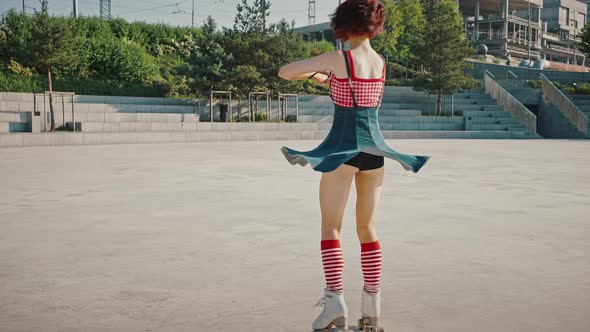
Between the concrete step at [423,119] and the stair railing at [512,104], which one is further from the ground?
the stair railing at [512,104]

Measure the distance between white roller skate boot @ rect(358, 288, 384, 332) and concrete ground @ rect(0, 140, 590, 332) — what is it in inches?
6.8

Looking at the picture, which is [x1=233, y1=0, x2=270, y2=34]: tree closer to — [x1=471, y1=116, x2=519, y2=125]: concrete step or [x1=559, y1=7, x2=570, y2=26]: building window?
[x1=471, y1=116, x2=519, y2=125]: concrete step

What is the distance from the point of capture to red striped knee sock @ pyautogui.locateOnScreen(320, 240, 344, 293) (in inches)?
124

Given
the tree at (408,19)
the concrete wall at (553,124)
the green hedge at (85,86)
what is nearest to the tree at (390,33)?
the tree at (408,19)

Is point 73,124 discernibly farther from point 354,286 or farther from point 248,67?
point 354,286

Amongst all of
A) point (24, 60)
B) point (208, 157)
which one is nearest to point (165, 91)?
point (24, 60)

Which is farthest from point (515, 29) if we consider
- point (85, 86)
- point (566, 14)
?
point (85, 86)

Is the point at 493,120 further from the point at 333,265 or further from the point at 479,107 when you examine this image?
the point at 333,265

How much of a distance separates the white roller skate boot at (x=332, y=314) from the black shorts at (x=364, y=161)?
26.9 inches

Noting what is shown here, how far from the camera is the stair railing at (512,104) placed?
30734mm

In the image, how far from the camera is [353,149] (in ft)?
10.2

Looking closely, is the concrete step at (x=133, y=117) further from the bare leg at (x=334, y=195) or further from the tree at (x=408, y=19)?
the tree at (x=408, y=19)

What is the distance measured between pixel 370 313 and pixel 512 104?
104 ft

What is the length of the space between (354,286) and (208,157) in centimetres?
1154
